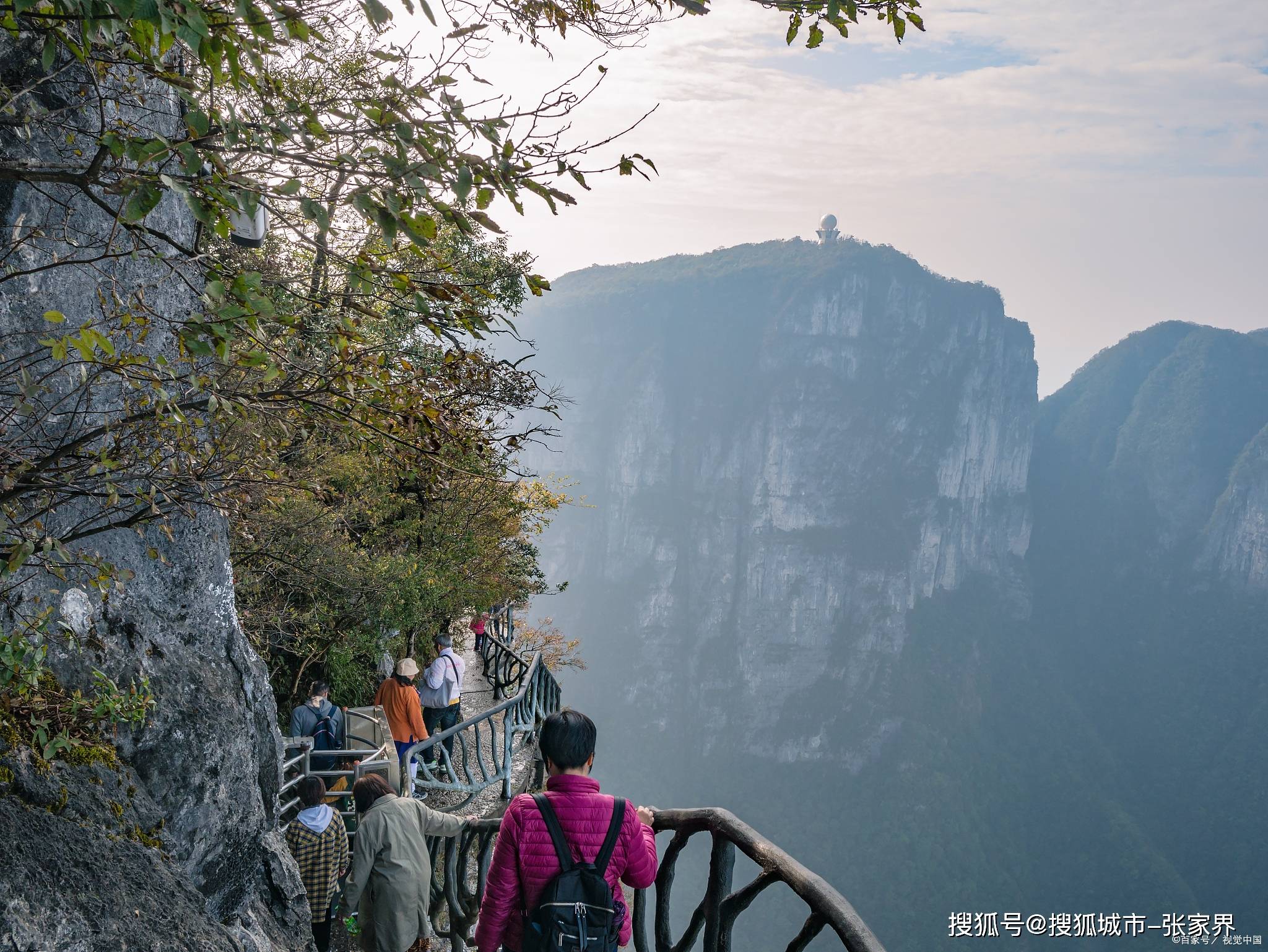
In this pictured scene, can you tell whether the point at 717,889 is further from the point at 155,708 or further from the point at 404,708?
the point at 404,708

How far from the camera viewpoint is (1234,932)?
212 ft

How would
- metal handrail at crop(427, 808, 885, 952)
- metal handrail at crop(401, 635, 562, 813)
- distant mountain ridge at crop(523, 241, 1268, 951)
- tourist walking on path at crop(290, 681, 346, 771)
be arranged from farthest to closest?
distant mountain ridge at crop(523, 241, 1268, 951)
tourist walking on path at crop(290, 681, 346, 771)
metal handrail at crop(401, 635, 562, 813)
metal handrail at crop(427, 808, 885, 952)

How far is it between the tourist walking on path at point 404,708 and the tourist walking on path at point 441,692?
911 millimetres

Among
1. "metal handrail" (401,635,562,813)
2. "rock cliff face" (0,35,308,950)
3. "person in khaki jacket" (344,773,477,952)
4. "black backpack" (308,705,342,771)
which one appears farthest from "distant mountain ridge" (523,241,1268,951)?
"rock cliff face" (0,35,308,950)

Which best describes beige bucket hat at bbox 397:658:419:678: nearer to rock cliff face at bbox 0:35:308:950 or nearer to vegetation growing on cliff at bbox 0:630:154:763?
rock cliff face at bbox 0:35:308:950

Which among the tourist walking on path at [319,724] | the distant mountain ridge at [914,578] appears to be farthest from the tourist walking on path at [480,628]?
the distant mountain ridge at [914,578]

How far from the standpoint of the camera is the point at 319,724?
695cm

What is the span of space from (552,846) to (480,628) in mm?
10787

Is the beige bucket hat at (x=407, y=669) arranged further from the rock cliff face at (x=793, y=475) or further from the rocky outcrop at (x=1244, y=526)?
the rocky outcrop at (x=1244, y=526)

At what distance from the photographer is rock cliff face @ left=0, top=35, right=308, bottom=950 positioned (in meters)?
2.58

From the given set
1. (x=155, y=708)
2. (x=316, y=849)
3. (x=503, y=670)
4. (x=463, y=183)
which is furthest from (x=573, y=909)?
(x=503, y=670)

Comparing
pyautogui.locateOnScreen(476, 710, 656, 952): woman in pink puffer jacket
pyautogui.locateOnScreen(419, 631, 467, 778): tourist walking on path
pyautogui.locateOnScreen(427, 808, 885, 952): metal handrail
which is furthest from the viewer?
pyautogui.locateOnScreen(419, 631, 467, 778): tourist walking on path

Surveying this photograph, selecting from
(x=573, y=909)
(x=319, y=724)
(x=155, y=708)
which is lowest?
(x=319, y=724)

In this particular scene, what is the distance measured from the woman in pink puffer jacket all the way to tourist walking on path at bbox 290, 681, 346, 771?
195 inches
